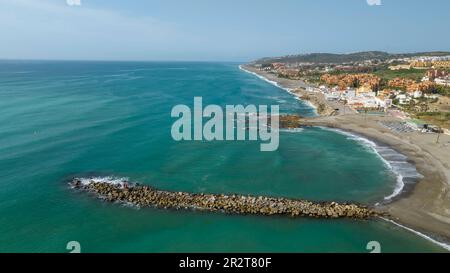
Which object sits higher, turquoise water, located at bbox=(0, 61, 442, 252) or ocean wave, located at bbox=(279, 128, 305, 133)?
ocean wave, located at bbox=(279, 128, 305, 133)

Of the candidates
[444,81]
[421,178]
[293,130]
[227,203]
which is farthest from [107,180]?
[444,81]

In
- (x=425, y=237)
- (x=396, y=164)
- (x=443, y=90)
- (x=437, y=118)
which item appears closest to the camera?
(x=425, y=237)

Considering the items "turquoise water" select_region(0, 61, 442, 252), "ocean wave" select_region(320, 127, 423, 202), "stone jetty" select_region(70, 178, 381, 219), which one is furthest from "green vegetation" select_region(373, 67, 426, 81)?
"stone jetty" select_region(70, 178, 381, 219)

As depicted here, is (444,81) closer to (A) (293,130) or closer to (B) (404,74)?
(B) (404,74)

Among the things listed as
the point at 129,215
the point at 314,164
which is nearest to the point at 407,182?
the point at 314,164

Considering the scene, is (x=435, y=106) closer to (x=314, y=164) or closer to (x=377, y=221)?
(x=314, y=164)

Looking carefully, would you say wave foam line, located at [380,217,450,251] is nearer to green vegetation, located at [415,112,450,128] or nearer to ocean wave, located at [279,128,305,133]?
ocean wave, located at [279,128,305,133]
